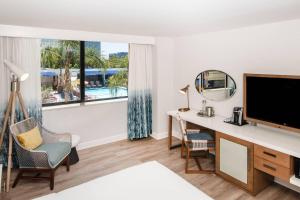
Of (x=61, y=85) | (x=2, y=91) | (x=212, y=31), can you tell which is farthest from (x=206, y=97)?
(x=2, y=91)

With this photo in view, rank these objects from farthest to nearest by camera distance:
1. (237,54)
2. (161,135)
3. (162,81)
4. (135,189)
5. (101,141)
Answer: (161,135)
(162,81)
(101,141)
(237,54)
(135,189)

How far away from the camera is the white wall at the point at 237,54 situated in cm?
279

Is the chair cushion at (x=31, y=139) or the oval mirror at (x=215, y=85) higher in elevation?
the oval mirror at (x=215, y=85)

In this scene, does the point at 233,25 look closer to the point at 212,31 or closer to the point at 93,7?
the point at 212,31

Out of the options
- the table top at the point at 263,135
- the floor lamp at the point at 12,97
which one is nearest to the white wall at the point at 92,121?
the floor lamp at the point at 12,97

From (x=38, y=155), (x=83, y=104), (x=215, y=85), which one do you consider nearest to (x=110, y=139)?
(x=83, y=104)

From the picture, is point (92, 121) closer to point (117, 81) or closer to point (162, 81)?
point (117, 81)

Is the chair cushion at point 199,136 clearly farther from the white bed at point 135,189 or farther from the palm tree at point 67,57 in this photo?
the palm tree at point 67,57

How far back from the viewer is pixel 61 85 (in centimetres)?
411

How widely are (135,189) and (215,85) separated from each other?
2.44 metres

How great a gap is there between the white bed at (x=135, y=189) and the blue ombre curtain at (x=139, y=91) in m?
2.39

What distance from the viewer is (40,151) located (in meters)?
2.81

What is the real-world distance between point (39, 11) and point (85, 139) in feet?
8.05

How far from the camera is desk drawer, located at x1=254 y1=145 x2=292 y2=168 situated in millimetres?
2385
